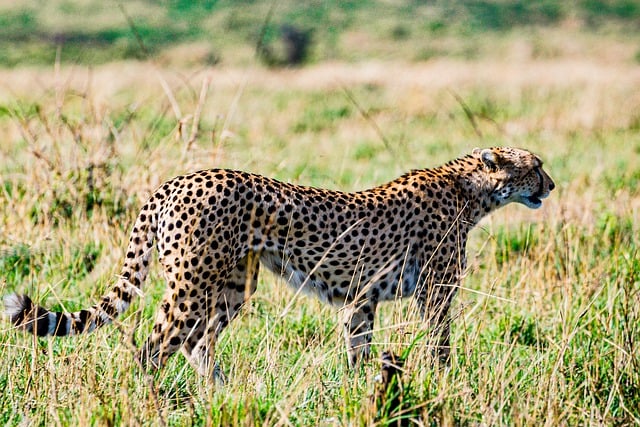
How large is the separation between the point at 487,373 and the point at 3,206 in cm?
321

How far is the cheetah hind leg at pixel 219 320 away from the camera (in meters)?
3.61

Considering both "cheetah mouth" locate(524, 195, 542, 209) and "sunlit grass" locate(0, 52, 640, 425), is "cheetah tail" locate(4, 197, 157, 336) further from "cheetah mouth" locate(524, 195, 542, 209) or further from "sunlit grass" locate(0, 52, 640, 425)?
"cheetah mouth" locate(524, 195, 542, 209)

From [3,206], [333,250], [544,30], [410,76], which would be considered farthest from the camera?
[544,30]

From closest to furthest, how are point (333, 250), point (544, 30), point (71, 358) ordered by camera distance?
point (71, 358) → point (333, 250) → point (544, 30)

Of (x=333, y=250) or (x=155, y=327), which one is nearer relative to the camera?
(x=155, y=327)

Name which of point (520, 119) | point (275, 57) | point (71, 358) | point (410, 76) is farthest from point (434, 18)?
point (71, 358)

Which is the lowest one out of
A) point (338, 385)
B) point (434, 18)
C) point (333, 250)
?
point (434, 18)

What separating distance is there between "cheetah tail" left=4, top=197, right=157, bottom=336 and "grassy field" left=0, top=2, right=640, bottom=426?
10cm

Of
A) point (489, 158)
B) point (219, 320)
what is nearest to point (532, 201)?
point (489, 158)

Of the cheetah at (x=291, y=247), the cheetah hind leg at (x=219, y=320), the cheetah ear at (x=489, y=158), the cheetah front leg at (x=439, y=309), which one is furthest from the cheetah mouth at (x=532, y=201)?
the cheetah hind leg at (x=219, y=320)

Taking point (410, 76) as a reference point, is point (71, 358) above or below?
above

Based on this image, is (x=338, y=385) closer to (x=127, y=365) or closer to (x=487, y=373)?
(x=487, y=373)

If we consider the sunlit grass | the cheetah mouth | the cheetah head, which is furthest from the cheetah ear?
the sunlit grass

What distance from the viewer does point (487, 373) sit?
3365 millimetres
